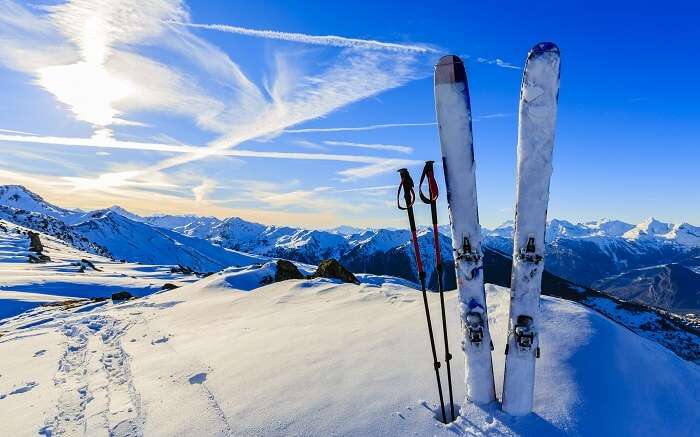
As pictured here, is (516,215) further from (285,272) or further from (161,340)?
(285,272)

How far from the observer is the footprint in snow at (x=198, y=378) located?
672 cm

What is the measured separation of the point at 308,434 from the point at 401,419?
1.06 metres

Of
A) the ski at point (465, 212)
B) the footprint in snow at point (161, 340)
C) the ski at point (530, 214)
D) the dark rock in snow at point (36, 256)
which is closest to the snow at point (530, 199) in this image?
the ski at point (530, 214)

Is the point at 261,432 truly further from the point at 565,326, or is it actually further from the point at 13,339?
the point at 13,339

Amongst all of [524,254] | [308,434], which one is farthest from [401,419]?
[524,254]

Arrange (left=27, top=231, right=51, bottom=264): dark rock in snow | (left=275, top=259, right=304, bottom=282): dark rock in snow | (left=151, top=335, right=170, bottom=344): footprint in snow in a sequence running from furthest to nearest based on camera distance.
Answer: (left=27, top=231, right=51, bottom=264): dark rock in snow
(left=275, top=259, right=304, bottom=282): dark rock in snow
(left=151, top=335, right=170, bottom=344): footprint in snow

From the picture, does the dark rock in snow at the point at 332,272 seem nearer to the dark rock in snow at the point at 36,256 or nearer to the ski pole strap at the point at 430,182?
the ski pole strap at the point at 430,182

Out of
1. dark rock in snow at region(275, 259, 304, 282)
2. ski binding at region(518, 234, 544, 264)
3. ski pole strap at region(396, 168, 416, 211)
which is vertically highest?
ski pole strap at region(396, 168, 416, 211)

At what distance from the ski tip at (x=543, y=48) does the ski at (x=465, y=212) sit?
75 cm

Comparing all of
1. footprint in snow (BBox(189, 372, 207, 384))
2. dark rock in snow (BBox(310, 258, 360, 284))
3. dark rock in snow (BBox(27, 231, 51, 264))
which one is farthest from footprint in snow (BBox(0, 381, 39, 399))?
dark rock in snow (BBox(27, 231, 51, 264))

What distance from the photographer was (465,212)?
4902 millimetres

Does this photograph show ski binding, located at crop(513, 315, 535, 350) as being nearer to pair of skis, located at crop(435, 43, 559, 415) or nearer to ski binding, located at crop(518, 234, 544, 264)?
pair of skis, located at crop(435, 43, 559, 415)

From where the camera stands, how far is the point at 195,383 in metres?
6.65

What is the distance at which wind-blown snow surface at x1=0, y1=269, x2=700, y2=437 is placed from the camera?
471 cm
